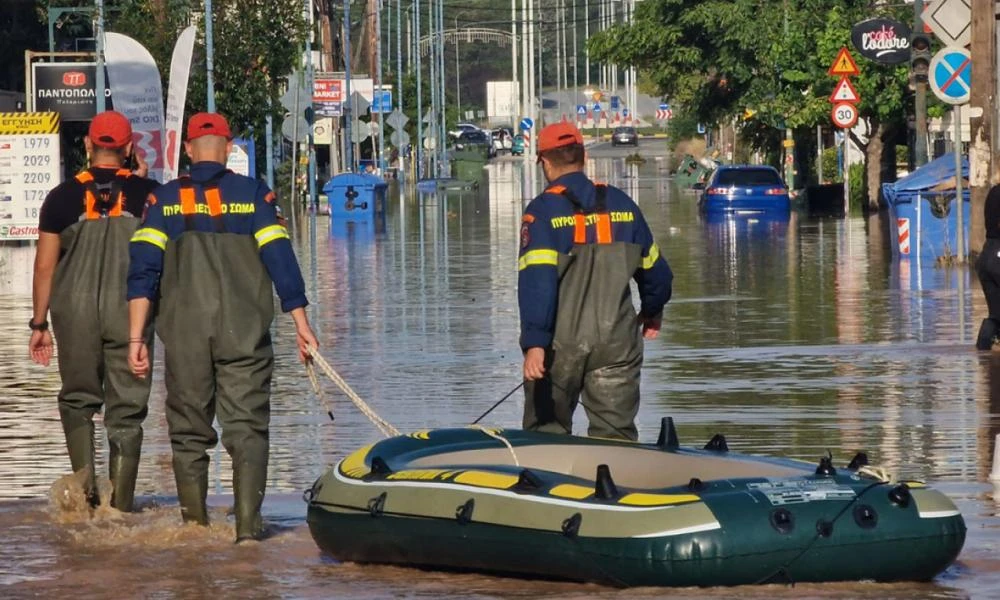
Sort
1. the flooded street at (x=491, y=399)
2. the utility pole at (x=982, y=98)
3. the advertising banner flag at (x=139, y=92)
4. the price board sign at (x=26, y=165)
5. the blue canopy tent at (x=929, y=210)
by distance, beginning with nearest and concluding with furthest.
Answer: the flooded street at (x=491, y=399) → the utility pole at (x=982, y=98) → the blue canopy tent at (x=929, y=210) → the advertising banner flag at (x=139, y=92) → the price board sign at (x=26, y=165)

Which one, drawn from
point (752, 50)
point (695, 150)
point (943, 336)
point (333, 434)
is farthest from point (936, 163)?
point (695, 150)

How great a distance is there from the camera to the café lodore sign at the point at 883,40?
3522cm

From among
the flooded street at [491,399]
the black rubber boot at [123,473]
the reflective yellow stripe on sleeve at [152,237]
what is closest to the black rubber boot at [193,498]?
the flooded street at [491,399]

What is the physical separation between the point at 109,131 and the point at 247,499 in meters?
2.03

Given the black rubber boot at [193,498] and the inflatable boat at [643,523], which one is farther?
the black rubber boot at [193,498]

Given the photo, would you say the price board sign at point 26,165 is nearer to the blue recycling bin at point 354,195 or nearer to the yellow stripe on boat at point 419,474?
the blue recycling bin at point 354,195

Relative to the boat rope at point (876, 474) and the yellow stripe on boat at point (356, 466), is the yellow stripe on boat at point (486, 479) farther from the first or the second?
the boat rope at point (876, 474)

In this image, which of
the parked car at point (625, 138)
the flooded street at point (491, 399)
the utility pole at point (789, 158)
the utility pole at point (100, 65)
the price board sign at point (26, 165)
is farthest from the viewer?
the parked car at point (625, 138)

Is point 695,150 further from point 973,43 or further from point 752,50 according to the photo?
point 973,43

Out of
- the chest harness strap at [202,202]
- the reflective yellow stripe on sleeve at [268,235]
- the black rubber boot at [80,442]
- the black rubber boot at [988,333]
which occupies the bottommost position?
the black rubber boot at [988,333]

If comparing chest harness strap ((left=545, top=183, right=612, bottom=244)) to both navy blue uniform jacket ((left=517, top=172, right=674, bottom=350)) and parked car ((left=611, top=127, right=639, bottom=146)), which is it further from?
parked car ((left=611, top=127, right=639, bottom=146))

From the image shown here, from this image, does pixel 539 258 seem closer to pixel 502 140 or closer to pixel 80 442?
pixel 80 442

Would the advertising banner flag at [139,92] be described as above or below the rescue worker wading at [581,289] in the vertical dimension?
above

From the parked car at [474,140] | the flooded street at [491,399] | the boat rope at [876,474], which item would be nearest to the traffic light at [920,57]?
the flooded street at [491,399]
